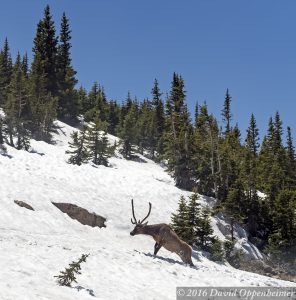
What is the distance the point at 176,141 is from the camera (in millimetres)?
43844

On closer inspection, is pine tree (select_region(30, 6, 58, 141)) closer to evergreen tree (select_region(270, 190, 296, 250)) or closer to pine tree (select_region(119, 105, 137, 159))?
pine tree (select_region(119, 105, 137, 159))

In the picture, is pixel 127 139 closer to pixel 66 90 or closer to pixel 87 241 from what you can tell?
pixel 66 90

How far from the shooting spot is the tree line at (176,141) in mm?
37156

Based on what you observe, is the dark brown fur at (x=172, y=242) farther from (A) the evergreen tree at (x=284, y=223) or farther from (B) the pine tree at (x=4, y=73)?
(B) the pine tree at (x=4, y=73)

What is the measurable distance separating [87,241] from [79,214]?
17.5ft

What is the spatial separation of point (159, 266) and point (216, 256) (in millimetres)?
10018

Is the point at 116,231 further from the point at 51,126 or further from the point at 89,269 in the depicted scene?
the point at 51,126

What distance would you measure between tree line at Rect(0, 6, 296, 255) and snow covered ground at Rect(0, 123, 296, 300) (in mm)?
4356

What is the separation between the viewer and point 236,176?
4078 cm

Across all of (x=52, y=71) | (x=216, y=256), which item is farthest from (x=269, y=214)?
(x=52, y=71)

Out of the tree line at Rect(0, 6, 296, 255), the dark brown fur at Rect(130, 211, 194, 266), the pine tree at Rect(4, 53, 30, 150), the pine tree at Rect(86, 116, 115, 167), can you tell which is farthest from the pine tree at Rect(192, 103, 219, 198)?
the dark brown fur at Rect(130, 211, 194, 266)

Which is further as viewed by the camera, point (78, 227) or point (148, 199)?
point (148, 199)

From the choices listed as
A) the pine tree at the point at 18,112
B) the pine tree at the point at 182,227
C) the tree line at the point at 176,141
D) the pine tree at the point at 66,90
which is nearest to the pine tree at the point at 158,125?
the tree line at the point at 176,141

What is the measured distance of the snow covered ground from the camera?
11203 millimetres
